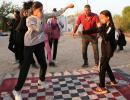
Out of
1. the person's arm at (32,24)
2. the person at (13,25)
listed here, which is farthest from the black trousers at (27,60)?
the person at (13,25)

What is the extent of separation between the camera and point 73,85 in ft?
21.7

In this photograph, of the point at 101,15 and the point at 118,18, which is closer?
the point at 101,15

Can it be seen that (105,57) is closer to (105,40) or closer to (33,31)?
(105,40)

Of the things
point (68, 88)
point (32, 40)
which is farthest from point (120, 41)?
point (32, 40)

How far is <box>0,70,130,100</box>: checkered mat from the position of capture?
581 centimetres

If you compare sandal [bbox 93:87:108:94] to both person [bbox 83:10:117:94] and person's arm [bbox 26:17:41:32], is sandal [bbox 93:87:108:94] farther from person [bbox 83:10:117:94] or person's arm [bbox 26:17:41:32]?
person's arm [bbox 26:17:41:32]

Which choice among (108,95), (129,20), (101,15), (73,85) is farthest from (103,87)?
(129,20)

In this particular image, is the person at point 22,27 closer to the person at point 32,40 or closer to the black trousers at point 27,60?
the person at point 32,40

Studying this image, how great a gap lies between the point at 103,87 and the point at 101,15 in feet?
4.40

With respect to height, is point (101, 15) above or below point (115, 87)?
above

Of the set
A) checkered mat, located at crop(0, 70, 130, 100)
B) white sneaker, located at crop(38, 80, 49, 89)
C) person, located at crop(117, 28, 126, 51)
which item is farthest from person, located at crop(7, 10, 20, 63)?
person, located at crop(117, 28, 126, 51)

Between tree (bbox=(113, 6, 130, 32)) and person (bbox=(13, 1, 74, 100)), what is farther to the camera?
tree (bbox=(113, 6, 130, 32))

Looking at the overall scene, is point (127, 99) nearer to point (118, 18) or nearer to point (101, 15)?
point (101, 15)

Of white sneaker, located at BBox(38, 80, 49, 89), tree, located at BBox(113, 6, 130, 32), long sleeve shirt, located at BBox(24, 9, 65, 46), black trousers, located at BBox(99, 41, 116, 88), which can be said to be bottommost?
tree, located at BBox(113, 6, 130, 32)
